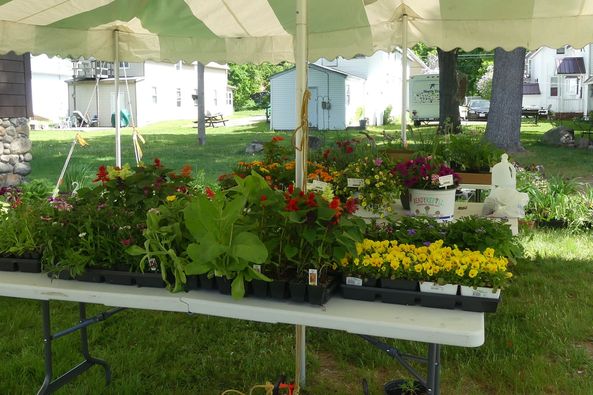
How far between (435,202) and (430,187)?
92 millimetres

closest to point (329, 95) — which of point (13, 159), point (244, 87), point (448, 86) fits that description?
point (448, 86)

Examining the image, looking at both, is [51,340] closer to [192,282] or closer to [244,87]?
[192,282]

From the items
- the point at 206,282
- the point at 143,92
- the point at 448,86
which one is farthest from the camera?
the point at 143,92

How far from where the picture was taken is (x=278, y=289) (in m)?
2.15

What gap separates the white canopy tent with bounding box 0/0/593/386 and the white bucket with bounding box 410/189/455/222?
4.81 ft

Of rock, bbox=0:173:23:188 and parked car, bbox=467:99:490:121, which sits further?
parked car, bbox=467:99:490:121

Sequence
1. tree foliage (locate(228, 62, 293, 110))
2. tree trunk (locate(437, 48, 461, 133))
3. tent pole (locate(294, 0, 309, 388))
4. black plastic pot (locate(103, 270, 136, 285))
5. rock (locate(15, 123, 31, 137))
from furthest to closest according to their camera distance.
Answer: tree foliage (locate(228, 62, 293, 110)) < tree trunk (locate(437, 48, 461, 133)) < rock (locate(15, 123, 31, 137)) < tent pole (locate(294, 0, 309, 388)) < black plastic pot (locate(103, 270, 136, 285))

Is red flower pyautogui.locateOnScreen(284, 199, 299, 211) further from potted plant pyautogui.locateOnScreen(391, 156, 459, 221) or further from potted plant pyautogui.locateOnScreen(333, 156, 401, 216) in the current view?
potted plant pyautogui.locateOnScreen(391, 156, 459, 221)

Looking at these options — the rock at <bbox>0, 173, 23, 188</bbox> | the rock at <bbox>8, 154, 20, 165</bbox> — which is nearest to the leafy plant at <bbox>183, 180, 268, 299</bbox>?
the rock at <bbox>0, 173, 23, 188</bbox>

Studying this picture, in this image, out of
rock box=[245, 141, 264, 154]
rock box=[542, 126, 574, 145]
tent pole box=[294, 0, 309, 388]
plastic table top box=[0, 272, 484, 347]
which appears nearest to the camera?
plastic table top box=[0, 272, 484, 347]

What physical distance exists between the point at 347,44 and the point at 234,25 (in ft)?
3.05

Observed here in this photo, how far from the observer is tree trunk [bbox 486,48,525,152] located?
516 inches

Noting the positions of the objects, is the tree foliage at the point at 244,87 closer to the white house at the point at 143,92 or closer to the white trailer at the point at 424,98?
the white house at the point at 143,92

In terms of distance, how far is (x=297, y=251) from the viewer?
2164mm
